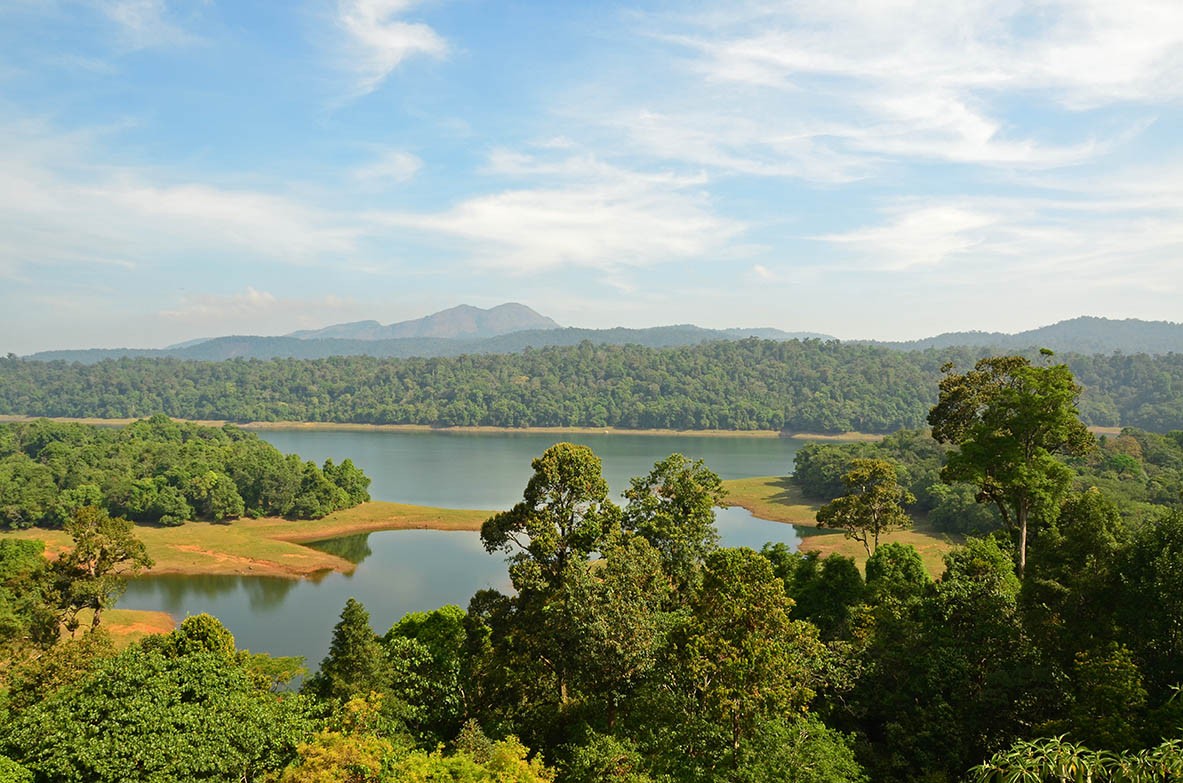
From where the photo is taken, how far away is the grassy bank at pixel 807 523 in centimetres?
4522

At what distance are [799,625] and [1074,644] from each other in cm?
557

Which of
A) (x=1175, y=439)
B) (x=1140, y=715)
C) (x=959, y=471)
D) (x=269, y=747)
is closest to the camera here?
(x=1140, y=715)

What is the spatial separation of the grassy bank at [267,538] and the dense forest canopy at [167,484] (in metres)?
1.39

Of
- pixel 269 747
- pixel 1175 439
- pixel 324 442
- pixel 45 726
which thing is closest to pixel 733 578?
pixel 269 747

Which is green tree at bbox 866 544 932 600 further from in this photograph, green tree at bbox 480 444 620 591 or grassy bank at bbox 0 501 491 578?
grassy bank at bbox 0 501 491 578

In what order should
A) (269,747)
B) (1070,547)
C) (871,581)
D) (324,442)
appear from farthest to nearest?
(324,442) < (871,581) < (1070,547) < (269,747)

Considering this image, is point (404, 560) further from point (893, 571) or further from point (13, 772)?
point (13, 772)

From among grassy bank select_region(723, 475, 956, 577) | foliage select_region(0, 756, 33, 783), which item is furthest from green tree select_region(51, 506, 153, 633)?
grassy bank select_region(723, 475, 956, 577)

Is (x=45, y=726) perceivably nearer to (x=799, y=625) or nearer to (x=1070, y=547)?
(x=799, y=625)


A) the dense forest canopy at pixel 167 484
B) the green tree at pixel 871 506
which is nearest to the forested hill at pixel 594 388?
the dense forest canopy at pixel 167 484

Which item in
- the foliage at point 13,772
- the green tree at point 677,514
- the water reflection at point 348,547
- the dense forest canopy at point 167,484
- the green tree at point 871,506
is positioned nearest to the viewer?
the foliage at point 13,772

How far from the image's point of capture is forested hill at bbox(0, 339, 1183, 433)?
131 m

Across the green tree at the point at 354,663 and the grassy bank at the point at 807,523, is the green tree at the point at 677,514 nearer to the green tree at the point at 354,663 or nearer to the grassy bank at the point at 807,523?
the green tree at the point at 354,663

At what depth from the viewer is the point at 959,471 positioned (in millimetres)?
19250
